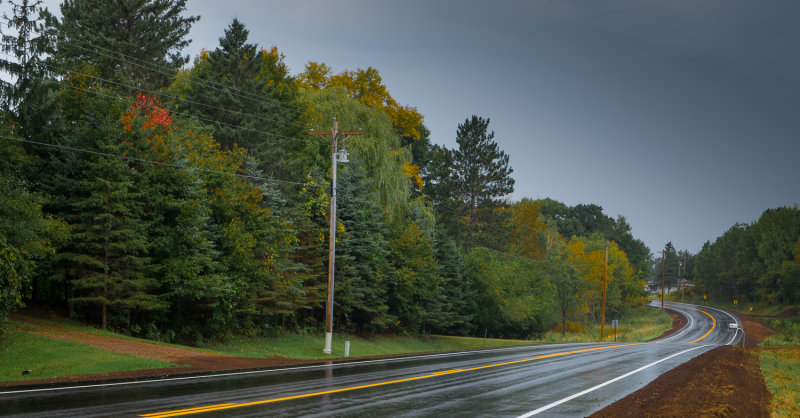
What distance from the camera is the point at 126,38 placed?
1439 inches

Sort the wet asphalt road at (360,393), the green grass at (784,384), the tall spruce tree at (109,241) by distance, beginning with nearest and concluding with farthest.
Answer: the wet asphalt road at (360,393) → the green grass at (784,384) → the tall spruce tree at (109,241)

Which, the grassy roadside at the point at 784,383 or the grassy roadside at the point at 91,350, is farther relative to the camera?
the grassy roadside at the point at 91,350

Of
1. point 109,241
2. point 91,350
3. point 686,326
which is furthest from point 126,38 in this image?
point 686,326

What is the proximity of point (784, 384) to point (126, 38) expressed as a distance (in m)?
37.8

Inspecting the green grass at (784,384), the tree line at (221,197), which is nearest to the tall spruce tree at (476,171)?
the tree line at (221,197)

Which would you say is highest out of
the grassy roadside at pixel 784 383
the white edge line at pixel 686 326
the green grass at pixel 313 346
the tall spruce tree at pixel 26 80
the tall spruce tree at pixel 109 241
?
the tall spruce tree at pixel 26 80

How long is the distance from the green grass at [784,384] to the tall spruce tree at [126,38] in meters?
31.4

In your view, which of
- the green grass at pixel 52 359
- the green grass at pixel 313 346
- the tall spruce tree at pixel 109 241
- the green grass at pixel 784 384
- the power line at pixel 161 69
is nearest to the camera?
the green grass at pixel 784 384

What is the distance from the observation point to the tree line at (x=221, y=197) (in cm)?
2216

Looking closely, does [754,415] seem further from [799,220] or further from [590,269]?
[799,220]

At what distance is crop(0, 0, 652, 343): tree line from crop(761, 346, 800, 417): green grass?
19404 mm

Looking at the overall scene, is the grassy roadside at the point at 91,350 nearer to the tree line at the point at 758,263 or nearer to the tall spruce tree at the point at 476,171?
the tall spruce tree at the point at 476,171

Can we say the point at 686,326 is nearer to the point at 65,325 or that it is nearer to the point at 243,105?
the point at 243,105

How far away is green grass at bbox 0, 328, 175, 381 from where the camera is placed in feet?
47.2
